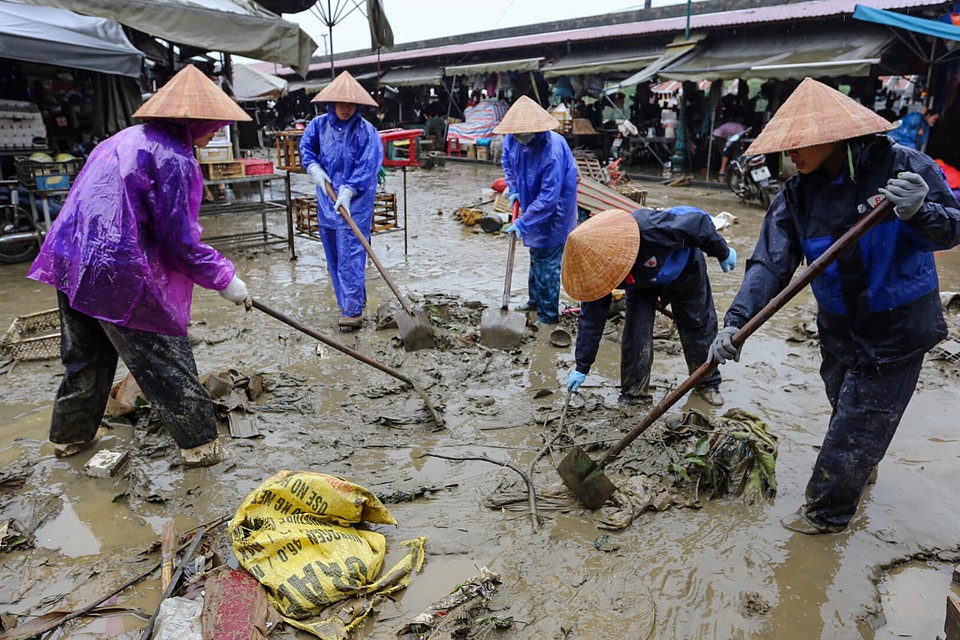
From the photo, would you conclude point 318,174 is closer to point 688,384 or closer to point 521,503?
point 521,503

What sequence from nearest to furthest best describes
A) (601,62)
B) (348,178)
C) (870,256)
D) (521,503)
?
(870,256) < (521,503) < (348,178) < (601,62)

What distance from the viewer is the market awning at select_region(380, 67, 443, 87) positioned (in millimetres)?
20078

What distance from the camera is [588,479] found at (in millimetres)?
3094

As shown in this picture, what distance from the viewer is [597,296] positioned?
3.39m

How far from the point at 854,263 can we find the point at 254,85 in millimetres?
16130

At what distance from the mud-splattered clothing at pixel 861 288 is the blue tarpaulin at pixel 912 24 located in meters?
8.74

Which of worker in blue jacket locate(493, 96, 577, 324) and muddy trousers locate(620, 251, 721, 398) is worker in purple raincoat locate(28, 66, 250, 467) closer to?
muddy trousers locate(620, 251, 721, 398)

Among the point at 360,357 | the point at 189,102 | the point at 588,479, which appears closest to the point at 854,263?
the point at 588,479

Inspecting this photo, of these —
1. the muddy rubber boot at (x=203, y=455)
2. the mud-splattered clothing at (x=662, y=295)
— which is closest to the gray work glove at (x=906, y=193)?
the mud-splattered clothing at (x=662, y=295)

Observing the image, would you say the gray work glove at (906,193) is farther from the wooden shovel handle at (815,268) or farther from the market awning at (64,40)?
the market awning at (64,40)

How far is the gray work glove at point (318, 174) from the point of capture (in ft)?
18.6

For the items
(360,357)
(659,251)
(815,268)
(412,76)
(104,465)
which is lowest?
(104,465)

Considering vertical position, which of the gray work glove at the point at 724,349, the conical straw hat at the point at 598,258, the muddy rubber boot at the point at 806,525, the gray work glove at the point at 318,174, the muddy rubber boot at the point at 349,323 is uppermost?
the gray work glove at the point at 318,174

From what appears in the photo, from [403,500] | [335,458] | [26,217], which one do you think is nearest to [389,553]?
[403,500]
